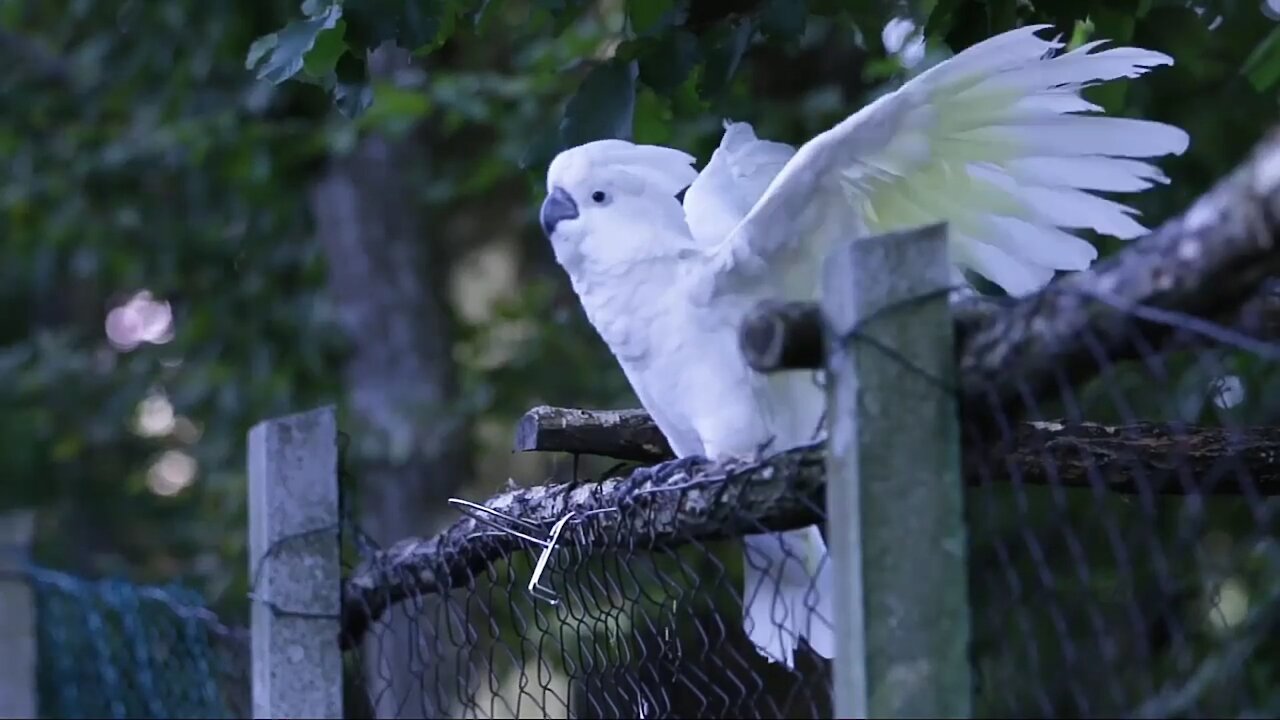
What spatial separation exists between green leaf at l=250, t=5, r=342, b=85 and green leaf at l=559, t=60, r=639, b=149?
1.33 ft

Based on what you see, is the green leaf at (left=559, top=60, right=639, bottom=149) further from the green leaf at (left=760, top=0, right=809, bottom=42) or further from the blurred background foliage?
A: the blurred background foliage

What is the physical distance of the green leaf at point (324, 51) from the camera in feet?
6.46

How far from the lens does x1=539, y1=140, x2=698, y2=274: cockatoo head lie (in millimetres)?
1996

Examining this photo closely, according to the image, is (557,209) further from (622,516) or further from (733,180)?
(622,516)

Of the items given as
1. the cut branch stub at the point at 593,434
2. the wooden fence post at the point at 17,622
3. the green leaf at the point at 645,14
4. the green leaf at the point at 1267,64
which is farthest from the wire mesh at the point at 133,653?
the green leaf at the point at 1267,64

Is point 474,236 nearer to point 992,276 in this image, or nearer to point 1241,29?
point 1241,29

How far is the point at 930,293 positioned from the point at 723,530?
0.34 metres

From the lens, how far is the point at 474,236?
260 inches

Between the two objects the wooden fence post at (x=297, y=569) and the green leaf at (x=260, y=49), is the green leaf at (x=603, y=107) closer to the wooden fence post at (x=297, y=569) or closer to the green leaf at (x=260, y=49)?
the green leaf at (x=260, y=49)

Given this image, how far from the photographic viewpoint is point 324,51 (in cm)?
197

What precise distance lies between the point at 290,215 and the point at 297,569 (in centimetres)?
323

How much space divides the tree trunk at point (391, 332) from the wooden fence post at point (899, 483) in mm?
3608

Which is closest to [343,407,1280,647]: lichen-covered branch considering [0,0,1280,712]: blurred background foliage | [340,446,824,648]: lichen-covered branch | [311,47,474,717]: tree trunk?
[340,446,824,648]: lichen-covered branch

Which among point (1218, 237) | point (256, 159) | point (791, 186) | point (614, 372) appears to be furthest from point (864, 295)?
point (256, 159)
